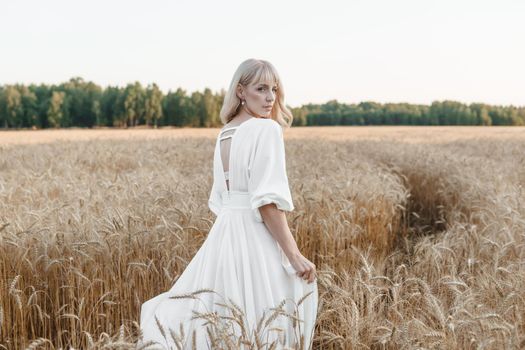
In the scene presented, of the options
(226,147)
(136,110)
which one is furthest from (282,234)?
(136,110)

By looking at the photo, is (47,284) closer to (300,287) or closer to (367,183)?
(300,287)

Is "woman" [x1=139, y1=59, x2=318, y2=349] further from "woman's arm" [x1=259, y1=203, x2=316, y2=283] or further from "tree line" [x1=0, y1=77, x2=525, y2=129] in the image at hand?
"tree line" [x1=0, y1=77, x2=525, y2=129]

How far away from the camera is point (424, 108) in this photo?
72.2 m

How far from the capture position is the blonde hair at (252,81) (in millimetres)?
2211

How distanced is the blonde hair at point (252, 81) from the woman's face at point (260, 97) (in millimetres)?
22

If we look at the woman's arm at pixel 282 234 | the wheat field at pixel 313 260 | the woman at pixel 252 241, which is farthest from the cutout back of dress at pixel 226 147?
the wheat field at pixel 313 260

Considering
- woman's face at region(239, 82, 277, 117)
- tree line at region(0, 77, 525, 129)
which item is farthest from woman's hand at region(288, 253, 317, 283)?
tree line at region(0, 77, 525, 129)

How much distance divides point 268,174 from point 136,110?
6770 cm

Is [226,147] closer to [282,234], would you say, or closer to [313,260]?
[282,234]

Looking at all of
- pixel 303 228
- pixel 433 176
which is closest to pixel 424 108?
pixel 433 176

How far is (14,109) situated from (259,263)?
71.2 meters

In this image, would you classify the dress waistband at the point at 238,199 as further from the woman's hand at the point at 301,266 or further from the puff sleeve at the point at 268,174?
the woman's hand at the point at 301,266

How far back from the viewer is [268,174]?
213 centimetres

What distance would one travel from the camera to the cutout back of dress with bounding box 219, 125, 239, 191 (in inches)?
90.0
